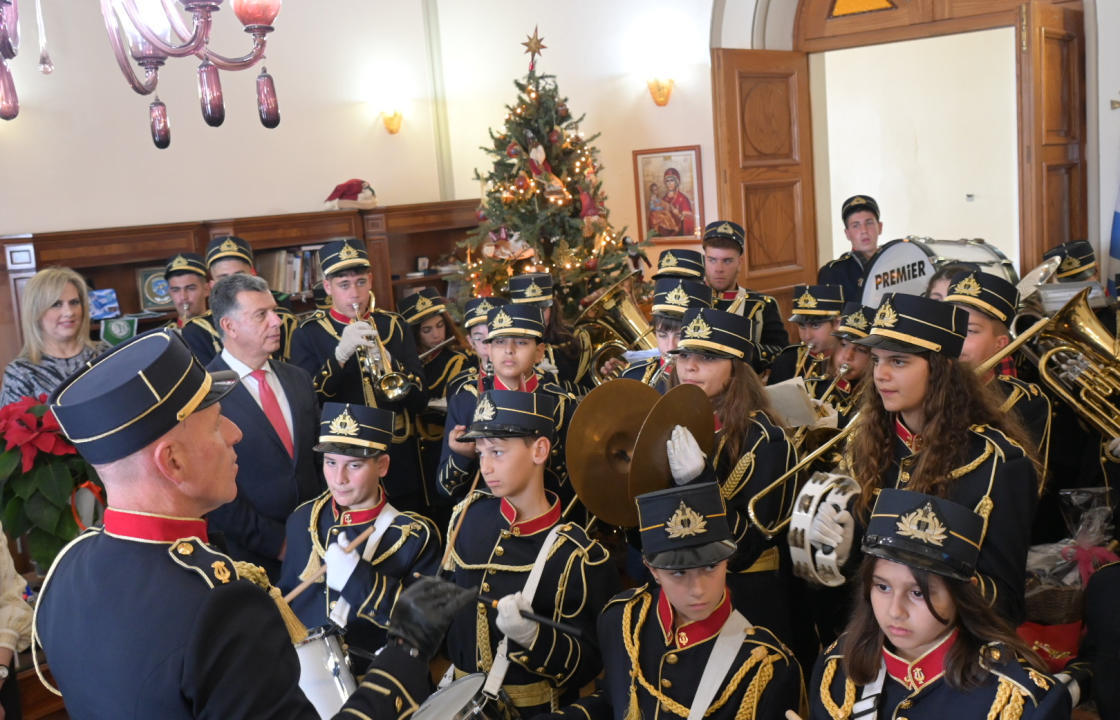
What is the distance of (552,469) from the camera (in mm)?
3617

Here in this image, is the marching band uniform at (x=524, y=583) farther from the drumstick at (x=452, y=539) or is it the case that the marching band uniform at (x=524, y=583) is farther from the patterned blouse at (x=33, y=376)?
the patterned blouse at (x=33, y=376)

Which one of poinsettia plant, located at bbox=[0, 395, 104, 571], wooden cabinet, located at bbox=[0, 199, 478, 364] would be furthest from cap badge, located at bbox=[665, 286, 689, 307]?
wooden cabinet, located at bbox=[0, 199, 478, 364]

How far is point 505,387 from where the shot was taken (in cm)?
397

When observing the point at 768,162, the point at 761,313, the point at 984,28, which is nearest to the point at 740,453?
the point at 761,313

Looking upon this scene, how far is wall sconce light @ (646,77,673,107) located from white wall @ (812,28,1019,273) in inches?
108

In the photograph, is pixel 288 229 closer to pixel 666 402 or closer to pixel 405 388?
pixel 405 388

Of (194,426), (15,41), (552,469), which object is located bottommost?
(552,469)

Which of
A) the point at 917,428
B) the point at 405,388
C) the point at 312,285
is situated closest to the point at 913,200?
the point at 312,285

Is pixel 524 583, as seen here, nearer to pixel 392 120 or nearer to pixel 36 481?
pixel 36 481

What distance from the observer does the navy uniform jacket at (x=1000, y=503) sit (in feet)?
8.30

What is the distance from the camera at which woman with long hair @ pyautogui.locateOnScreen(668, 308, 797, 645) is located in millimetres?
3010

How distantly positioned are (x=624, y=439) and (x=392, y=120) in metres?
6.98

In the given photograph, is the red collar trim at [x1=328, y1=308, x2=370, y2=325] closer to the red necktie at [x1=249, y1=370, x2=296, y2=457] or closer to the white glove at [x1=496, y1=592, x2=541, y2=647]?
the red necktie at [x1=249, y1=370, x2=296, y2=457]

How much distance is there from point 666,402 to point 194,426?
1.47 meters
